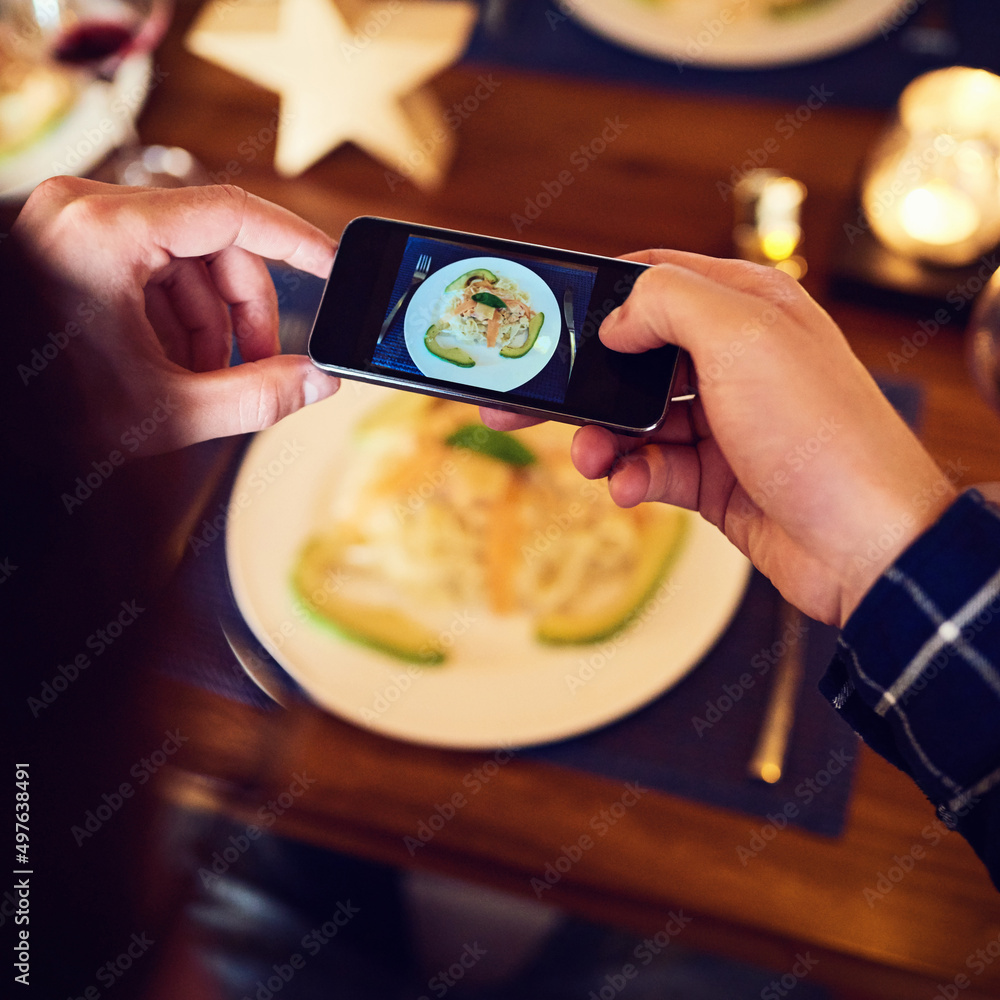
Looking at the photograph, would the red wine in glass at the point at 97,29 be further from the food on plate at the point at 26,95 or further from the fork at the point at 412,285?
the fork at the point at 412,285

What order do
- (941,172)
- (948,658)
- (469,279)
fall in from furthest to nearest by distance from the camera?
1. (941,172)
2. (469,279)
3. (948,658)

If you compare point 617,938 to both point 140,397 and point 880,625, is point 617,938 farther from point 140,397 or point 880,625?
point 140,397

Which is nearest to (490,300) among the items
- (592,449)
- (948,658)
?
(592,449)

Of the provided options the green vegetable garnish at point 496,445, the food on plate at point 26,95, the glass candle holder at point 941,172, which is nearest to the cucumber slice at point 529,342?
the green vegetable garnish at point 496,445

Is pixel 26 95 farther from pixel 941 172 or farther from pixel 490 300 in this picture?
pixel 941 172

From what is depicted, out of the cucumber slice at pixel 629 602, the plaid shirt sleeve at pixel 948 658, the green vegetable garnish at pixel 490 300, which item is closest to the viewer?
the plaid shirt sleeve at pixel 948 658

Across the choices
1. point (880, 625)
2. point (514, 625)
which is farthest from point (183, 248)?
point (880, 625)

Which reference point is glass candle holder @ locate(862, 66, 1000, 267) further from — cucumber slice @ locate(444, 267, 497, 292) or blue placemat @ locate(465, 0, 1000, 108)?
cucumber slice @ locate(444, 267, 497, 292)
